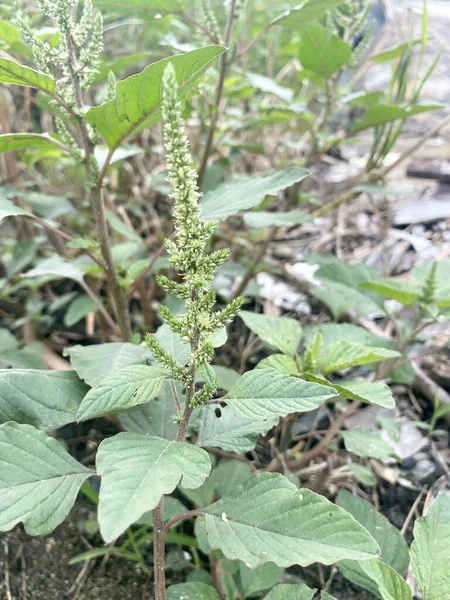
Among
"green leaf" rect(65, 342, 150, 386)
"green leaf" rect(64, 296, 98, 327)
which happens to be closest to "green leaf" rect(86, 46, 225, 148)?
"green leaf" rect(65, 342, 150, 386)

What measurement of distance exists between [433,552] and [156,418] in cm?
60

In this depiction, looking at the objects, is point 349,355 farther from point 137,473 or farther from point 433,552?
point 137,473

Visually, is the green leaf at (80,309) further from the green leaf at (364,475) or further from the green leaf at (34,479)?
the green leaf at (364,475)

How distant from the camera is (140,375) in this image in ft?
2.91

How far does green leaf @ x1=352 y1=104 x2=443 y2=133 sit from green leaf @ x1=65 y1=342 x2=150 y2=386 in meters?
1.16

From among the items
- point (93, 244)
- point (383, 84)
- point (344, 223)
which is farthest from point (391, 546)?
point (383, 84)

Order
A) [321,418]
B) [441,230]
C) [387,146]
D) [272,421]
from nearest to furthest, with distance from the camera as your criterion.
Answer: [272,421] < [321,418] < [387,146] < [441,230]

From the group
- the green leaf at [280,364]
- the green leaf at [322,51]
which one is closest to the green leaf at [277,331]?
the green leaf at [280,364]

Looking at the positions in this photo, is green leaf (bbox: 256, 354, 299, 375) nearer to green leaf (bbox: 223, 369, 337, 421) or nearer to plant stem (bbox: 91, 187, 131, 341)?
green leaf (bbox: 223, 369, 337, 421)

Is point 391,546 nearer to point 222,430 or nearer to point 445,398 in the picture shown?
point 222,430

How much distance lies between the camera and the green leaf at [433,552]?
0.94 m

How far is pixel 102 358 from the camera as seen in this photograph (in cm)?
112

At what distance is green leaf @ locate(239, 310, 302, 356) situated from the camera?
1260 mm

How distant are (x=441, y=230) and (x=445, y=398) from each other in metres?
1.14
